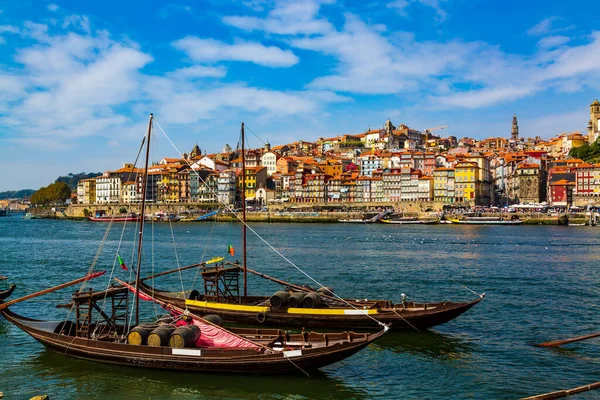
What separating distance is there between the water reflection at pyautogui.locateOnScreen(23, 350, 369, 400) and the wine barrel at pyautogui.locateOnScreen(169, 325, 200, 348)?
771mm

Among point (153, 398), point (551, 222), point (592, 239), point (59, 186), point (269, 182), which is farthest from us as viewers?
point (59, 186)

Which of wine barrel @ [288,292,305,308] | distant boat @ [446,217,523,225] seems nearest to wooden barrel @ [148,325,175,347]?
wine barrel @ [288,292,305,308]

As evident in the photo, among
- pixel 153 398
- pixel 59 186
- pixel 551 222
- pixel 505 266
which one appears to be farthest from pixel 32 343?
pixel 59 186

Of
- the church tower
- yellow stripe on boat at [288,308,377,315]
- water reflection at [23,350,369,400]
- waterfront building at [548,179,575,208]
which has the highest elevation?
the church tower

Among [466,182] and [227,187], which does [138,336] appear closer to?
[466,182]

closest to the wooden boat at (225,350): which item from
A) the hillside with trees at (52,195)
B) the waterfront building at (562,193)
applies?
the waterfront building at (562,193)

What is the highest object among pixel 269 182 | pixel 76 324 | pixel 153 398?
pixel 269 182

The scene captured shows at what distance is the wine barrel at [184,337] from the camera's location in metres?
15.3

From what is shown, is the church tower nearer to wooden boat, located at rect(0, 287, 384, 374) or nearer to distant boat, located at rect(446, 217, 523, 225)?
distant boat, located at rect(446, 217, 523, 225)

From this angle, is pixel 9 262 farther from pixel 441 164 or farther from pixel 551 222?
pixel 441 164

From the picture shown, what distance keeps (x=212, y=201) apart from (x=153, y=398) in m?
111

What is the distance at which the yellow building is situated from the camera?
108062mm

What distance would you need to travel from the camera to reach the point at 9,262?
42.0 meters

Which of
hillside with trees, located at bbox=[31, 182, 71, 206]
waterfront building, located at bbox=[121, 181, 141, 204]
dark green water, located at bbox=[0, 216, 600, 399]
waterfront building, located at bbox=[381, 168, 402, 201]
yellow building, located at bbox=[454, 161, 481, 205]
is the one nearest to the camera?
dark green water, located at bbox=[0, 216, 600, 399]
